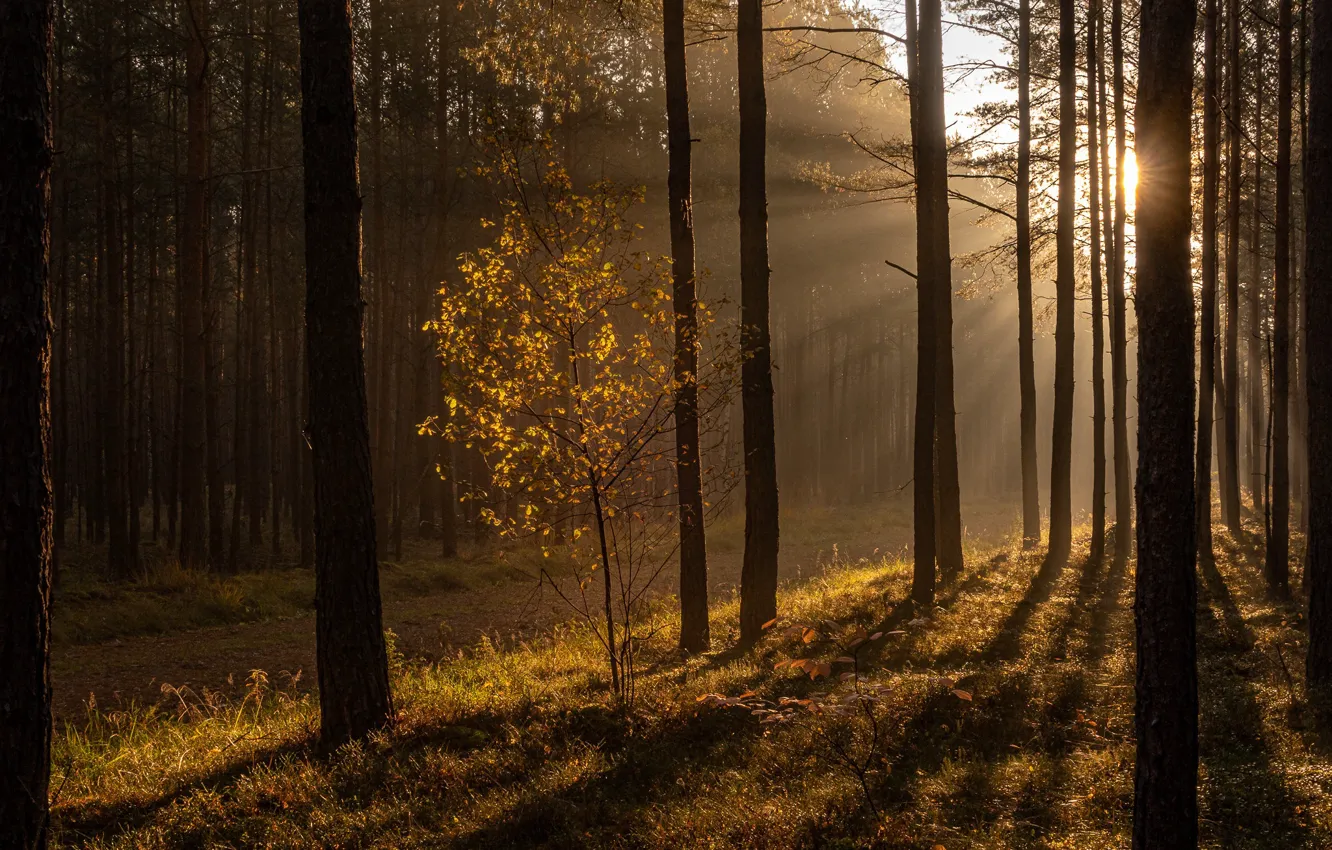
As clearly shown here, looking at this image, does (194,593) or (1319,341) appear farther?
(194,593)

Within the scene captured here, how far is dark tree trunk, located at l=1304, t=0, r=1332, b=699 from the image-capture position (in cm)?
750

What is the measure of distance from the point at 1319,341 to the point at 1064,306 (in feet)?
27.4

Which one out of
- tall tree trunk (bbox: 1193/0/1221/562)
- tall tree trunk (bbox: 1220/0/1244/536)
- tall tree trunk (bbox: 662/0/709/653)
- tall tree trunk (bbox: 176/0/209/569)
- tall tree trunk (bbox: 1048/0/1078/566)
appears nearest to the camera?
tall tree trunk (bbox: 662/0/709/653)

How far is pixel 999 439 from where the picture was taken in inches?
2822

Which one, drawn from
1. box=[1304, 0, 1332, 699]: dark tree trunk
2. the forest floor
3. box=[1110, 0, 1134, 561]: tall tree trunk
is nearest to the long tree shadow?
the forest floor

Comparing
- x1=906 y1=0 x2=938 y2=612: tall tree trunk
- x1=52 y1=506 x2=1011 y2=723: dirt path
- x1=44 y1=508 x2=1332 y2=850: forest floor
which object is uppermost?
x1=906 y1=0 x2=938 y2=612: tall tree trunk

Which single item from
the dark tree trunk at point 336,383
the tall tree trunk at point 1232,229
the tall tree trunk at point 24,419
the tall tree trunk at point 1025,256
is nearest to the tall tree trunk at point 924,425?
the tall tree trunk at point 1232,229

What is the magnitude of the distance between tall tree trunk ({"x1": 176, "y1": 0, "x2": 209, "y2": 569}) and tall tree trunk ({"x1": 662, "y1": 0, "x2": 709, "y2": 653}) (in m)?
9.83

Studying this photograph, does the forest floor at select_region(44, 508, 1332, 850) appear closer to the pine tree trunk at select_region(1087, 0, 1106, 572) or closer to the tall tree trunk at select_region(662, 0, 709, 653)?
the tall tree trunk at select_region(662, 0, 709, 653)

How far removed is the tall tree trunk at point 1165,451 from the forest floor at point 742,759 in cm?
100

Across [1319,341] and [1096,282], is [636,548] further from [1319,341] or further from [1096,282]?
[1319,341]

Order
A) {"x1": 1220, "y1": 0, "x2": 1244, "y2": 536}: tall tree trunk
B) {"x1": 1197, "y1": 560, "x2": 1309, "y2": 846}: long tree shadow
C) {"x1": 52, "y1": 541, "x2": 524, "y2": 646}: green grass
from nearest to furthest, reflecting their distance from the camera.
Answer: {"x1": 1197, "y1": 560, "x2": 1309, "y2": 846}: long tree shadow
{"x1": 52, "y1": 541, "x2": 524, "y2": 646}: green grass
{"x1": 1220, "y1": 0, "x2": 1244, "y2": 536}: tall tree trunk

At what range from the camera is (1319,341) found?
7.89 metres

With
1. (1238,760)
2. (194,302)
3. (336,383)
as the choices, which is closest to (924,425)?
(1238,760)
